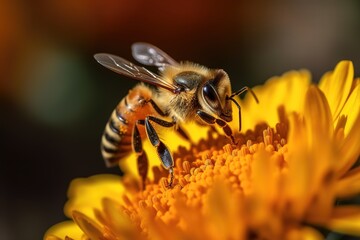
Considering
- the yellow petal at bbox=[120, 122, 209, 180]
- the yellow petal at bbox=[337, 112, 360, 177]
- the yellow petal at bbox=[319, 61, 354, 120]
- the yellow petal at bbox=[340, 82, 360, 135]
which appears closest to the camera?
the yellow petal at bbox=[337, 112, 360, 177]

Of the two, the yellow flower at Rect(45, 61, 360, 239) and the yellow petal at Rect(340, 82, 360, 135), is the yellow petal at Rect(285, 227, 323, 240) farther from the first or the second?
the yellow petal at Rect(340, 82, 360, 135)

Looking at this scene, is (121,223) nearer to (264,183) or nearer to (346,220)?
(264,183)

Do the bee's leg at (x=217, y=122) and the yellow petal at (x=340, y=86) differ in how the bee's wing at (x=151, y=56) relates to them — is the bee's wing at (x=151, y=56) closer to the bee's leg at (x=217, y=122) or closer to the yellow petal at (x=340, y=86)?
the bee's leg at (x=217, y=122)

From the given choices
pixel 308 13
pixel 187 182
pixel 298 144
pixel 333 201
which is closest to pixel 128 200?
pixel 187 182

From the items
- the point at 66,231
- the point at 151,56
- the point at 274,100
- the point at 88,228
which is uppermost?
the point at 151,56

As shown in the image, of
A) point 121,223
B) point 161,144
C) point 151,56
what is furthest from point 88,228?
point 151,56

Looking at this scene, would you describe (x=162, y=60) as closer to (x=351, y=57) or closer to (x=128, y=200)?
(x=128, y=200)

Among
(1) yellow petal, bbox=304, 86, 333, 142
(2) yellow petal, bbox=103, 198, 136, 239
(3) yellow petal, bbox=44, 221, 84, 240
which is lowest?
(3) yellow petal, bbox=44, 221, 84, 240

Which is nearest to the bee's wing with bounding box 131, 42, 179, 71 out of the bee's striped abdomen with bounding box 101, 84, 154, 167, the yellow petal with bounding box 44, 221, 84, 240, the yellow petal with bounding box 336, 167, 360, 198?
the bee's striped abdomen with bounding box 101, 84, 154, 167
